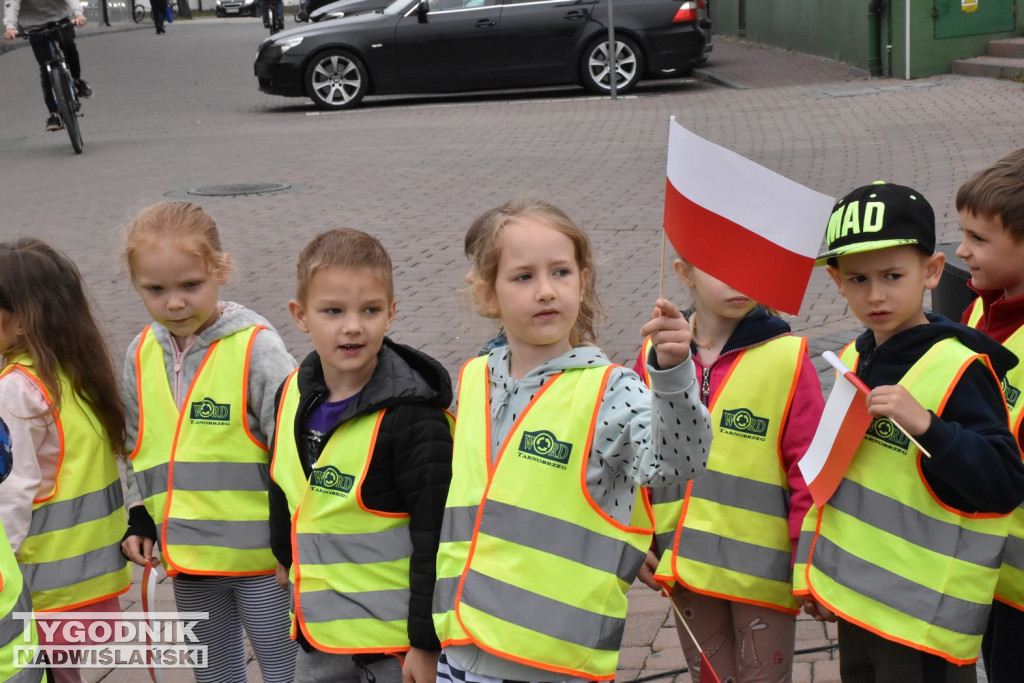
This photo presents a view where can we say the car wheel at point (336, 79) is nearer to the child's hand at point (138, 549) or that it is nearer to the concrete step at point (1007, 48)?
the concrete step at point (1007, 48)

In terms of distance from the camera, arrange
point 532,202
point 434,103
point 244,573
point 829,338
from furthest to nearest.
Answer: point 434,103 < point 829,338 < point 244,573 < point 532,202

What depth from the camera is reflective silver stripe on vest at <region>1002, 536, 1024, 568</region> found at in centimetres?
279

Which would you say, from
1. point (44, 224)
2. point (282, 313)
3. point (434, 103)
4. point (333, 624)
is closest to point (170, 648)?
point (333, 624)

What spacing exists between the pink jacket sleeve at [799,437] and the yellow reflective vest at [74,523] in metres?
1.81

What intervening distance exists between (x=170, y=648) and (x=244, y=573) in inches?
37.4

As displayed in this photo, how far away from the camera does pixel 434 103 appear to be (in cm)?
1781

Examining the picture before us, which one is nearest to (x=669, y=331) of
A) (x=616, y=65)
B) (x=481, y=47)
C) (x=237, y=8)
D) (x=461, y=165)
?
(x=461, y=165)

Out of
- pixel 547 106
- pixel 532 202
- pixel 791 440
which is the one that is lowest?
pixel 547 106

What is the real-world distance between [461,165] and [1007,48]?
826cm

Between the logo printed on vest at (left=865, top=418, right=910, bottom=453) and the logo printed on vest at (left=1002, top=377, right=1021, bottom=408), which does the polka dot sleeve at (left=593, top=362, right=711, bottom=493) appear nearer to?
the logo printed on vest at (left=865, top=418, right=910, bottom=453)

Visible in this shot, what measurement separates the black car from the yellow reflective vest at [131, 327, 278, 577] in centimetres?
1407

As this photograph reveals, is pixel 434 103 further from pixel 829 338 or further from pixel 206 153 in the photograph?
pixel 829 338

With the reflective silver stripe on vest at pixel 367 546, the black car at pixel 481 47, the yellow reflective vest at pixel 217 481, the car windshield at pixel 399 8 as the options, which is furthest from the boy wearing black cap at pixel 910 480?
the car windshield at pixel 399 8

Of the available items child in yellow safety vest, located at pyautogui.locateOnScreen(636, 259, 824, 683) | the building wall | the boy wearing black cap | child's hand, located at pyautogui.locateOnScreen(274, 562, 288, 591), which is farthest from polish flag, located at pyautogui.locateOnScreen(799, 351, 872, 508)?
the building wall
